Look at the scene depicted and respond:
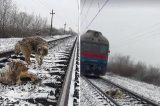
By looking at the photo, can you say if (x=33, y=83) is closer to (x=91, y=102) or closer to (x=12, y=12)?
(x=91, y=102)

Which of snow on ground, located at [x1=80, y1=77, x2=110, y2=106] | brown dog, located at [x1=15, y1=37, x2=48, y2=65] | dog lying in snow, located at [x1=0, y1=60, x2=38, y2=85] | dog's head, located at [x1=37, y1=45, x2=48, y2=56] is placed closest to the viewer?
dog lying in snow, located at [x1=0, y1=60, x2=38, y2=85]

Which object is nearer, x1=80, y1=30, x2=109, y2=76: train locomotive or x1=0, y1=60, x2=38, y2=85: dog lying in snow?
x1=0, y1=60, x2=38, y2=85: dog lying in snow

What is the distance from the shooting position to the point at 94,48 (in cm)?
2173

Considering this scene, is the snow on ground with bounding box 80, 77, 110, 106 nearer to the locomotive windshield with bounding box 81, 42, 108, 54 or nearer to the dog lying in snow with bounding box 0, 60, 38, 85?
the dog lying in snow with bounding box 0, 60, 38, 85

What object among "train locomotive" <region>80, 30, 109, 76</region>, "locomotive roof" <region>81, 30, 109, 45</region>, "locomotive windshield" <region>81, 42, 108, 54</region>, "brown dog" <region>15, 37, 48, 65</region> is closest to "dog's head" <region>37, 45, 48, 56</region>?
"brown dog" <region>15, 37, 48, 65</region>

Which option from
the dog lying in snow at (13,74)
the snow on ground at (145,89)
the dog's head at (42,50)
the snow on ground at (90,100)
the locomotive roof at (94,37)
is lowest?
the snow on ground at (145,89)

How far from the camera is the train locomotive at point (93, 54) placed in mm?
21516

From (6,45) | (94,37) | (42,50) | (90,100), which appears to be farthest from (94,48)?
(42,50)

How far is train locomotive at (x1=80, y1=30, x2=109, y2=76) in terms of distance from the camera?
847 inches

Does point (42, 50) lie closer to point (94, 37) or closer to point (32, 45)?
point (32, 45)

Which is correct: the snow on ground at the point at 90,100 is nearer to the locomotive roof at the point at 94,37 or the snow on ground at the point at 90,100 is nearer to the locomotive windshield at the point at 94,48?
the locomotive windshield at the point at 94,48

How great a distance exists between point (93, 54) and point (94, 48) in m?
0.41

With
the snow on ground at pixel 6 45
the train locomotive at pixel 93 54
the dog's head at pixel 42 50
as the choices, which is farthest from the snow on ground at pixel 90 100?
the train locomotive at pixel 93 54

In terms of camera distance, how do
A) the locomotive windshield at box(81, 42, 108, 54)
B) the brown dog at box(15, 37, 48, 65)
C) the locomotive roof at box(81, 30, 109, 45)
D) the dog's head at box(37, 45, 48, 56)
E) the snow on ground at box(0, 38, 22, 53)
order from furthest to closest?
the locomotive roof at box(81, 30, 109, 45), the locomotive windshield at box(81, 42, 108, 54), the snow on ground at box(0, 38, 22, 53), the dog's head at box(37, 45, 48, 56), the brown dog at box(15, 37, 48, 65)
